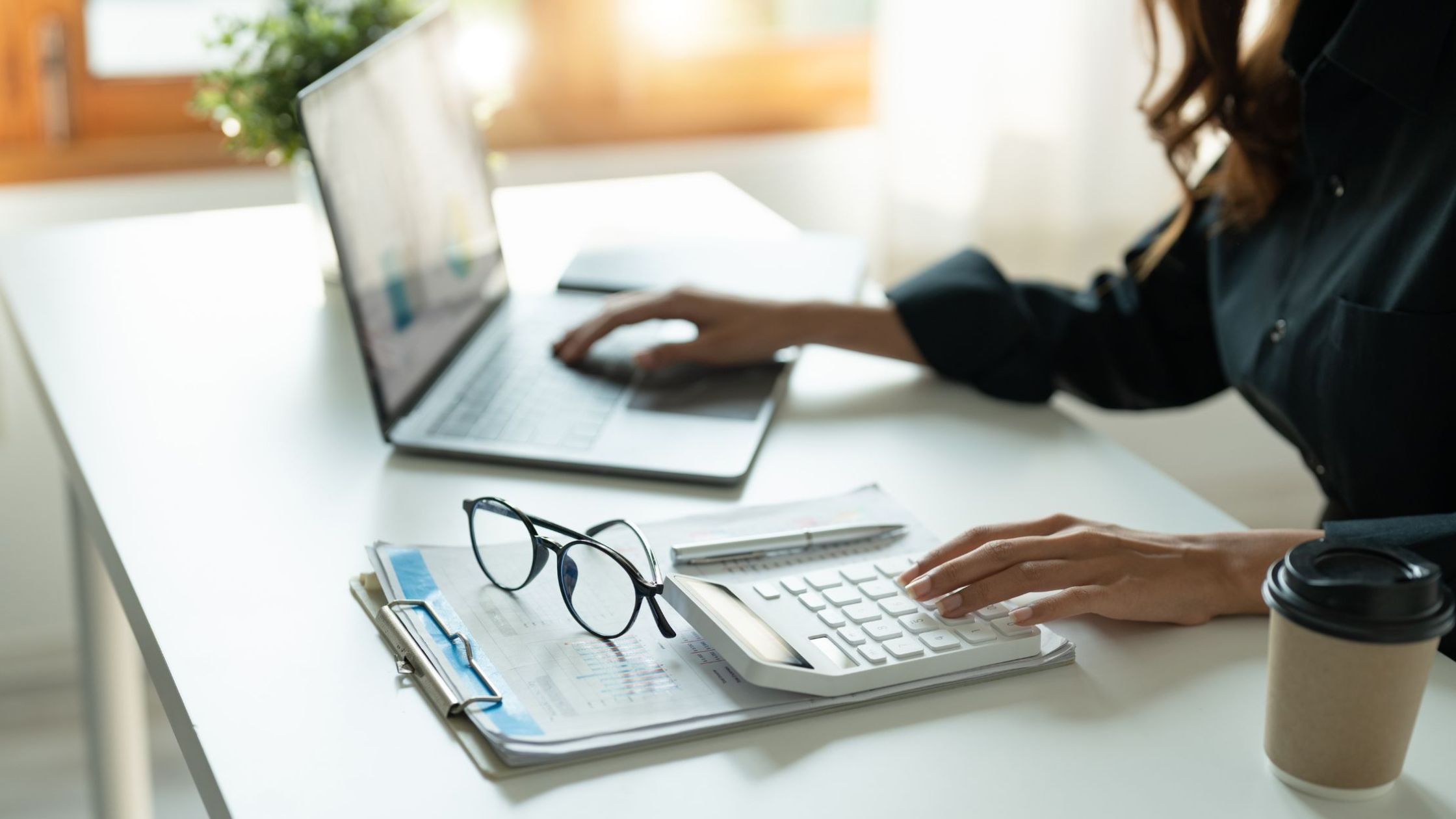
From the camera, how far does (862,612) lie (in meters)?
0.73

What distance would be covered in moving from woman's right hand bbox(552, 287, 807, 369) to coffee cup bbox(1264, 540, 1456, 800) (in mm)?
584

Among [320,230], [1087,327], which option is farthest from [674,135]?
[1087,327]

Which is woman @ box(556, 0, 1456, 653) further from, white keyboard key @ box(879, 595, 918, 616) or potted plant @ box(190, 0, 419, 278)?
potted plant @ box(190, 0, 419, 278)

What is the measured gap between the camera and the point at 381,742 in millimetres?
642

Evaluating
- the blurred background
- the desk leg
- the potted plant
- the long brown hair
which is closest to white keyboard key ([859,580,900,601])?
the long brown hair

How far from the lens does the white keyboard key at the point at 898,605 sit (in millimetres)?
729

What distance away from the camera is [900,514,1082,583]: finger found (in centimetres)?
75

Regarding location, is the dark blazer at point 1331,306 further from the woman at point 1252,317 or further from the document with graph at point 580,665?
the document with graph at point 580,665

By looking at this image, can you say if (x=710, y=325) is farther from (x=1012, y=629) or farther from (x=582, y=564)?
(x=1012, y=629)

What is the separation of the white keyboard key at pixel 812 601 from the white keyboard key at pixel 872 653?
0.13 ft

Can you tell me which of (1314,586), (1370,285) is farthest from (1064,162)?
(1314,586)

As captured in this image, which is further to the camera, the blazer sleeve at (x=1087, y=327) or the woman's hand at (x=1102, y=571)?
the blazer sleeve at (x=1087, y=327)

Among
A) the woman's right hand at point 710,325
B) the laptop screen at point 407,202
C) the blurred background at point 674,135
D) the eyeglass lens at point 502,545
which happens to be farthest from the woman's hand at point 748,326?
the blurred background at point 674,135

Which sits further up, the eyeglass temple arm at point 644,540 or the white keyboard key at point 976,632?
the eyeglass temple arm at point 644,540
